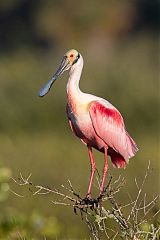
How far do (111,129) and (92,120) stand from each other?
187 millimetres

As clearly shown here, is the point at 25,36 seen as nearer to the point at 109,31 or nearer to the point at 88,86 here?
the point at 109,31

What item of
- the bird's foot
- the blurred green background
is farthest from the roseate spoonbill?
the blurred green background

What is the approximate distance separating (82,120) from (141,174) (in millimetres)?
4696

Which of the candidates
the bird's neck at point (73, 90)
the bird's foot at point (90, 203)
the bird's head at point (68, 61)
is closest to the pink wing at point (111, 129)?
the bird's neck at point (73, 90)

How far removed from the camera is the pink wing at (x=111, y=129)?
531cm

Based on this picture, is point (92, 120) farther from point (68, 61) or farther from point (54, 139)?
point (54, 139)

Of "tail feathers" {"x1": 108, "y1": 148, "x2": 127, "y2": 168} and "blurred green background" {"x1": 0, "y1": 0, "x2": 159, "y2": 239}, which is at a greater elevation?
"tail feathers" {"x1": 108, "y1": 148, "x2": 127, "y2": 168}

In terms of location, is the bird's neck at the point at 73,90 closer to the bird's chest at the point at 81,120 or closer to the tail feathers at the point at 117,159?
the bird's chest at the point at 81,120

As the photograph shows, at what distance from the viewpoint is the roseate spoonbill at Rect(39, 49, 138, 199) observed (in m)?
5.24

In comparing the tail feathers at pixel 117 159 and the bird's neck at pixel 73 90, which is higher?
the bird's neck at pixel 73 90

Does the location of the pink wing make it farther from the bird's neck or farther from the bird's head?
the bird's head

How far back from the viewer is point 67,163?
11570 millimetres

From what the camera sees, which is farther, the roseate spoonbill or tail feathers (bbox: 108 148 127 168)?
tail feathers (bbox: 108 148 127 168)

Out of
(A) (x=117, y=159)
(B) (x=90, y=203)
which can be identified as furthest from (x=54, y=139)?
(B) (x=90, y=203)
